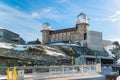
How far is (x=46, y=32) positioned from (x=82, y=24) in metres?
23.0

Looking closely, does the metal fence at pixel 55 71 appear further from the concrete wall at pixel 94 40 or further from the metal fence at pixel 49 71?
the concrete wall at pixel 94 40

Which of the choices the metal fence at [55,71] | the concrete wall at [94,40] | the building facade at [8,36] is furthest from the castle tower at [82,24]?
the metal fence at [55,71]

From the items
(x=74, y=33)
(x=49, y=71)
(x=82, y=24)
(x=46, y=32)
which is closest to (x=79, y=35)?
(x=74, y=33)

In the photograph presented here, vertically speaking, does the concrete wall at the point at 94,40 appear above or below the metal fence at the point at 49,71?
above

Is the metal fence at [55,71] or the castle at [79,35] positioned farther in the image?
the castle at [79,35]

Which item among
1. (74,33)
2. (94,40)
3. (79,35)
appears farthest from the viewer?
(74,33)

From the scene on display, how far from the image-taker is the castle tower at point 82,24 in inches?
4604

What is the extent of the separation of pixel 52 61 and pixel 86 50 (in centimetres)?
3173

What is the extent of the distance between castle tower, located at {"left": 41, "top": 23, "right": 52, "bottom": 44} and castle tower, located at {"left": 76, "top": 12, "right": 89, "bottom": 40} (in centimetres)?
1951

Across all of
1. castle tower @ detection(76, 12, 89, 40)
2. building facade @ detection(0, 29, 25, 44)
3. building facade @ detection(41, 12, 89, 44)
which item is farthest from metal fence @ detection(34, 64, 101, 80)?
castle tower @ detection(76, 12, 89, 40)

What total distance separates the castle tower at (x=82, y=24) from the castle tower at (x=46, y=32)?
64.0 feet

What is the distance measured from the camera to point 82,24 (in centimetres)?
11906

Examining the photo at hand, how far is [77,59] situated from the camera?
72.1m

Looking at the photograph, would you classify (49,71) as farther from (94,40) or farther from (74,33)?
(74,33)
